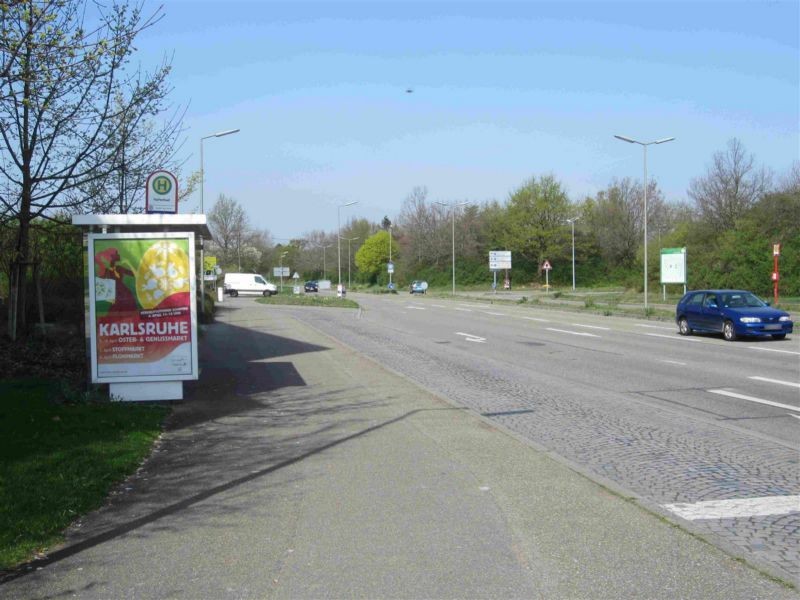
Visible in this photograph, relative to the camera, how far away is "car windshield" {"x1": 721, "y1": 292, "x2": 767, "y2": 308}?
80.8ft

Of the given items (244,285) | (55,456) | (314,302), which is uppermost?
(244,285)

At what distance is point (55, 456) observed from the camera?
309 inches

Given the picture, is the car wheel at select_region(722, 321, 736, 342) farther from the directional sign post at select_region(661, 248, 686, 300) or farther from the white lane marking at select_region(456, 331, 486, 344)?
the directional sign post at select_region(661, 248, 686, 300)

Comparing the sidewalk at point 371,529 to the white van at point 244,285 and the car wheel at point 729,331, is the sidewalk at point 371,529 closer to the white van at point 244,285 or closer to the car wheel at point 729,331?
the car wheel at point 729,331

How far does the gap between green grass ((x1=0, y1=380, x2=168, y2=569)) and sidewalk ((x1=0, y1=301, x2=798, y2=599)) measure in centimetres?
22

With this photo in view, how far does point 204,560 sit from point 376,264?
101 metres

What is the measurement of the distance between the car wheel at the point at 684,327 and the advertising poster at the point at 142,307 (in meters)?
18.9

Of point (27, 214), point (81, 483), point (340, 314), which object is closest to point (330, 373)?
point (27, 214)

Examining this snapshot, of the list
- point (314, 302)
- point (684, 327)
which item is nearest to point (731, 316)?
point (684, 327)

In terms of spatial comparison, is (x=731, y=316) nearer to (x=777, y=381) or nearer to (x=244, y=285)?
(x=777, y=381)

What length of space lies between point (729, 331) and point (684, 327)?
2.25 meters

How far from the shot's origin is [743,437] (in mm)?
9336

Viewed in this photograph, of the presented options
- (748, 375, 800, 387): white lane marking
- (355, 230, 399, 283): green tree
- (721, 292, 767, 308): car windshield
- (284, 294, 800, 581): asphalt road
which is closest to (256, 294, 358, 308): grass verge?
(284, 294, 800, 581): asphalt road

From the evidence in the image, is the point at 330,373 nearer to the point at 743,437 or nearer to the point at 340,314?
the point at 743,437
